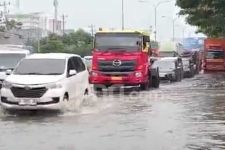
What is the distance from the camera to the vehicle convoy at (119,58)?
86.2ft

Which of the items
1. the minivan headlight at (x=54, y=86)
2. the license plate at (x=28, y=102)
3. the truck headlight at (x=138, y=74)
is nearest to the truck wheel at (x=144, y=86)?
the truck headlight at (x=138, y=74)

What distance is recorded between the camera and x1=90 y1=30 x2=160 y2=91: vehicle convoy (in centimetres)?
2628

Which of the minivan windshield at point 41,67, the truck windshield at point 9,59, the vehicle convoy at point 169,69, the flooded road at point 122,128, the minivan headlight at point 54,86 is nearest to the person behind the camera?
the flooded road at point 122,128

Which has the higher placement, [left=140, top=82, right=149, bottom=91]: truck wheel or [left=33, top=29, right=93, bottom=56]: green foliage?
[left=33, top=29, right=93, bottom=56]: green foliage

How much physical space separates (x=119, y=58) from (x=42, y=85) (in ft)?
34.7

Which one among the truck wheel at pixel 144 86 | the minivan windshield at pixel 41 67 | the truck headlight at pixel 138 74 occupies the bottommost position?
the truck wheel at pixel 144 86

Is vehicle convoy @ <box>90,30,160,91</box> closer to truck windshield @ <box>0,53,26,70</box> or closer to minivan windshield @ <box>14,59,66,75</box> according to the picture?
truck windshield @ <box>0,53,26,70</box>

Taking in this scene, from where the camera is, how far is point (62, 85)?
16344 millimetres

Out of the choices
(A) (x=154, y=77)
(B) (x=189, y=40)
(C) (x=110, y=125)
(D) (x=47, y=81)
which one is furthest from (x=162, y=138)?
(B) (x=189, y=40)

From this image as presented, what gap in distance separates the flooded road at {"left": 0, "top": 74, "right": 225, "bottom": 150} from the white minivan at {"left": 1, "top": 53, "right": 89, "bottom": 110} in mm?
369

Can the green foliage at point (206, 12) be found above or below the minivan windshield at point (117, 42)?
above

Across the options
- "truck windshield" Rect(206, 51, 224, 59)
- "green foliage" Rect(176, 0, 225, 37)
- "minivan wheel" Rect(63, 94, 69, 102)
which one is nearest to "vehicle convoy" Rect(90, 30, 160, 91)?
"minivan wheel" Rect(63, 94, 69, 102)

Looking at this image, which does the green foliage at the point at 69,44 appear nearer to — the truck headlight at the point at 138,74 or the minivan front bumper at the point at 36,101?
the truck headlight at the point at 138,74

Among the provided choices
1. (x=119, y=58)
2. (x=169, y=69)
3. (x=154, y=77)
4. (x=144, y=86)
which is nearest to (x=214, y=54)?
(x=169, y=69)
